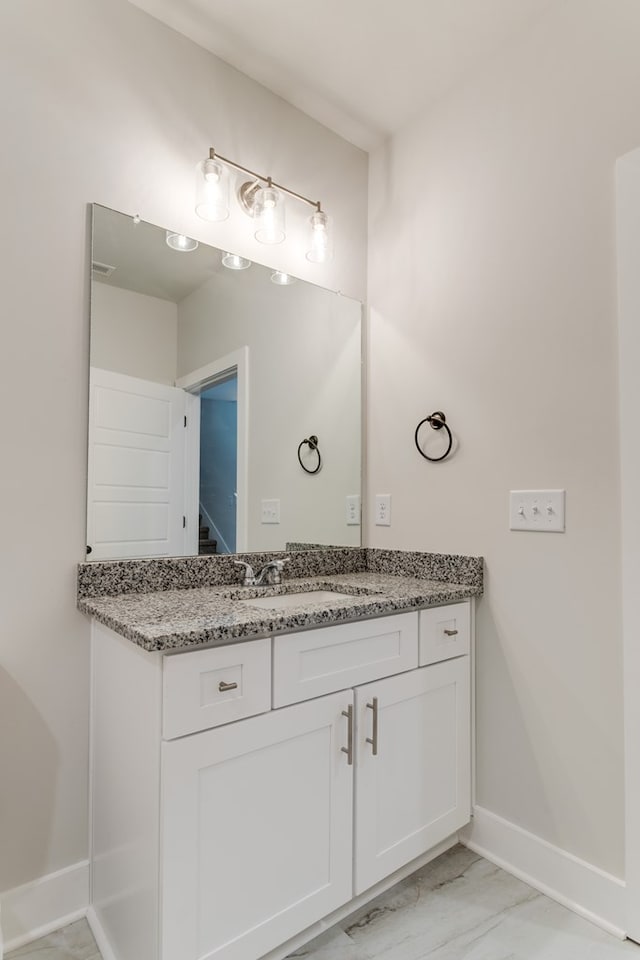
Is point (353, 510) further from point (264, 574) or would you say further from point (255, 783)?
point (255, 783)

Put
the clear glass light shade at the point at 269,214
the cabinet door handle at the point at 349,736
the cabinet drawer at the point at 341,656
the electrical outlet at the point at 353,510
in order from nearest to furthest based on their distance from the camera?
the cabinet drawer at the point at 341,656, the cabinet door handle at the point at 349,736, the clear glass light shade at the point at 269,214, the electrical outlet at the point at 353,510

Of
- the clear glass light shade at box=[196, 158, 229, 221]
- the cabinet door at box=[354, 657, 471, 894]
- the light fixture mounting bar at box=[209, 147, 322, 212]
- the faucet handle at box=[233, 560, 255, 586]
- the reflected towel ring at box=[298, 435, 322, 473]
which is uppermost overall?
the light fixture mounting bar at box=[209, 147, 322, 212]

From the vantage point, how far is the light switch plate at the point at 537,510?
5.08 ft

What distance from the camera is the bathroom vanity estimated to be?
1084mm

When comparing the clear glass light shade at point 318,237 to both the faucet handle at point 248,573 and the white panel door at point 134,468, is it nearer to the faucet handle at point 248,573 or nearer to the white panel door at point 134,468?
the white panel door at point 134,468

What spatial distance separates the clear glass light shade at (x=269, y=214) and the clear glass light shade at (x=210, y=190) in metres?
0.16

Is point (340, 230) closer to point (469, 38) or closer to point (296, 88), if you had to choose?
point (296, 88)

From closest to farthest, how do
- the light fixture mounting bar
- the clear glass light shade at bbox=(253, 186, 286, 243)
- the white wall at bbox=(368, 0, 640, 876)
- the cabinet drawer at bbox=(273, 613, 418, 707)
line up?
the cabinet drawer at bbox=(273, 613, 418, 707), the white wall at bbox=(368, 0, 640, 876), the light fixture mounting bar, the clear glass light shade at bbox=(253, 186, 286, 243)

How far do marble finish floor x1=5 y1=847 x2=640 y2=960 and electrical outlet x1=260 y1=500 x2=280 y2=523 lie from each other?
117cm

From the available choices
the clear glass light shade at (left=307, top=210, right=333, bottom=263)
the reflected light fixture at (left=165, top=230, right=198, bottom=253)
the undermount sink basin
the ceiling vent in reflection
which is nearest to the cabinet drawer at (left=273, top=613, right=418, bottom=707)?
the undermount sink basin

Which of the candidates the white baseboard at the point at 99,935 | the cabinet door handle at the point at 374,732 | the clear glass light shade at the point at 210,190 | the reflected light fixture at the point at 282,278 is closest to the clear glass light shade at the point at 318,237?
the reflected light fixture at the point at 282,278

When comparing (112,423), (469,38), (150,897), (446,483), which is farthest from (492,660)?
(469,38)

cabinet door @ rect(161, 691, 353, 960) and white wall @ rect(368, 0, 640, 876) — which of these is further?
white wall @ rect(368, 0, 640, 876)

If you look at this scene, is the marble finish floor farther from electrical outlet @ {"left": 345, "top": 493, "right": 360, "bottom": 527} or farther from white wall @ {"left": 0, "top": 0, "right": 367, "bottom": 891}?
electrical outlet @ {"left": 345, "top": 493, "right": 360, "bottom": 527}
